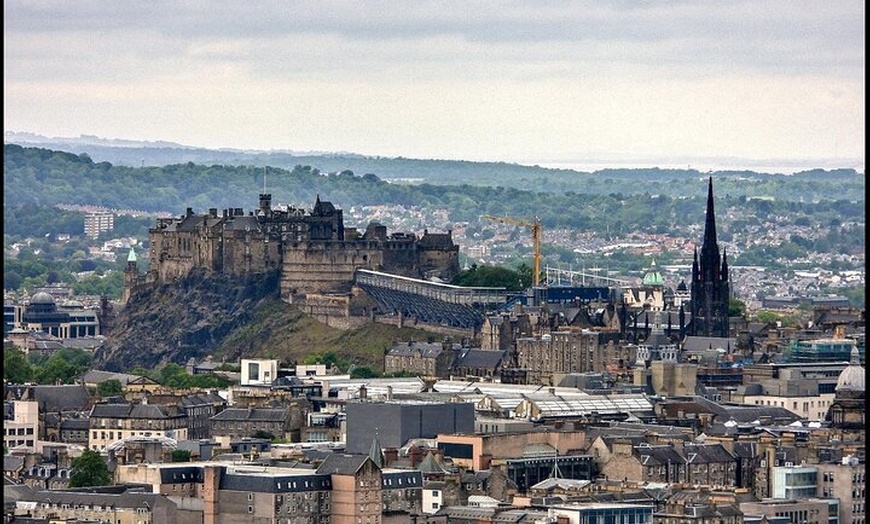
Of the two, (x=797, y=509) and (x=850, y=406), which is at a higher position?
(x=850, y=406)

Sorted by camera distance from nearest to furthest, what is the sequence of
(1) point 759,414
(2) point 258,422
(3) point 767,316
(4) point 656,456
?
(4) point 656,456 < (2) point 258,422 < (1) point 759,414 < (3) point 767,316

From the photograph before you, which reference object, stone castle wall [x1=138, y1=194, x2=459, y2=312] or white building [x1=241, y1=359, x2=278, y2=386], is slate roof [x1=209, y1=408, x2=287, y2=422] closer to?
white building [x1=241, y1=359, x2=278, y2=386]

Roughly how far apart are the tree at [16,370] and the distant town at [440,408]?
0.20 meters

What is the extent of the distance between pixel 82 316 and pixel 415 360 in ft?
138

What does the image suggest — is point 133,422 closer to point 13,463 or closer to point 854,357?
point 13,463

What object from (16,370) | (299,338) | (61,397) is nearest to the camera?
(61,397)

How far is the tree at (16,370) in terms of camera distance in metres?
101

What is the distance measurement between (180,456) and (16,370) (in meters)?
31.7

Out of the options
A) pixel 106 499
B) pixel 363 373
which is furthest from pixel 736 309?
pixel 106 499

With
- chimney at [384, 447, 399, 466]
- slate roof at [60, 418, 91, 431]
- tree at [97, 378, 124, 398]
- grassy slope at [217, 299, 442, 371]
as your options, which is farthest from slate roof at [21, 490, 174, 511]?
grassy slope at [217, 299, 442, 371]

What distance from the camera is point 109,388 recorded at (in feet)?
324

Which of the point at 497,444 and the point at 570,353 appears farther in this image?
the point at 570,353

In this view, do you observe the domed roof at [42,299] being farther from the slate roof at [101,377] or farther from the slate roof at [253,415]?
the slate roof at [253,415]

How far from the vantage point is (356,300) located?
12112cm
